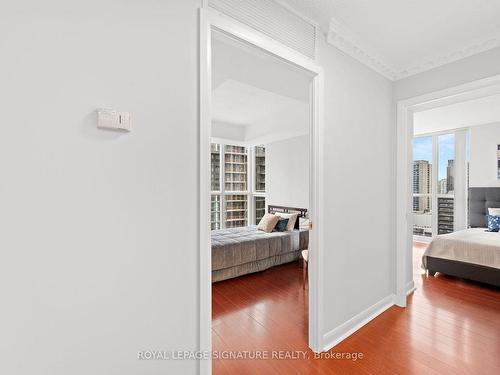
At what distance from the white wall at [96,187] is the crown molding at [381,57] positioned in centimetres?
129

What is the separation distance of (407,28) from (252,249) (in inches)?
118

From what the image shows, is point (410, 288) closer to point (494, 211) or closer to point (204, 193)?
point (494, 211)

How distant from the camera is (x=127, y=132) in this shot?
3.87ft

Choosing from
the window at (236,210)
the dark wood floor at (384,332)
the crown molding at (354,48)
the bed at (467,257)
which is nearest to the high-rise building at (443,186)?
the bed at (467,257)

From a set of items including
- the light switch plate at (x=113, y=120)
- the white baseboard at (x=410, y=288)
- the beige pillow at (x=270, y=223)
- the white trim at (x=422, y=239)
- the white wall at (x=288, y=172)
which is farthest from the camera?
the white trim at (x=422, y=239)

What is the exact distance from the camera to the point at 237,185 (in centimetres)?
620

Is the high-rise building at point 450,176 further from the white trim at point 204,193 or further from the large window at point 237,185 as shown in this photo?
the white trim at point 204,193

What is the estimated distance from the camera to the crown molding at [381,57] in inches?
82.4

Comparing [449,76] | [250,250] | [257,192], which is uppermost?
[449,76]

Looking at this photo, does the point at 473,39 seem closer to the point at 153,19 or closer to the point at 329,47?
the point at 329,47

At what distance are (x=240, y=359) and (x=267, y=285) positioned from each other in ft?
Result: 4.94

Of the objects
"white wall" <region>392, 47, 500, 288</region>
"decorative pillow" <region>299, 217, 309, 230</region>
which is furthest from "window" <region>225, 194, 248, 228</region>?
"white wall" <region>392, 47, 500, 288</region>

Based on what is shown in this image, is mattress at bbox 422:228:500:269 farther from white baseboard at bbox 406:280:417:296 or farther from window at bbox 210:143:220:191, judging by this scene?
window at bbox 210:143:220:191

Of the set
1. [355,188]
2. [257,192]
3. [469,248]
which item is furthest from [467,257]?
[257,192]
